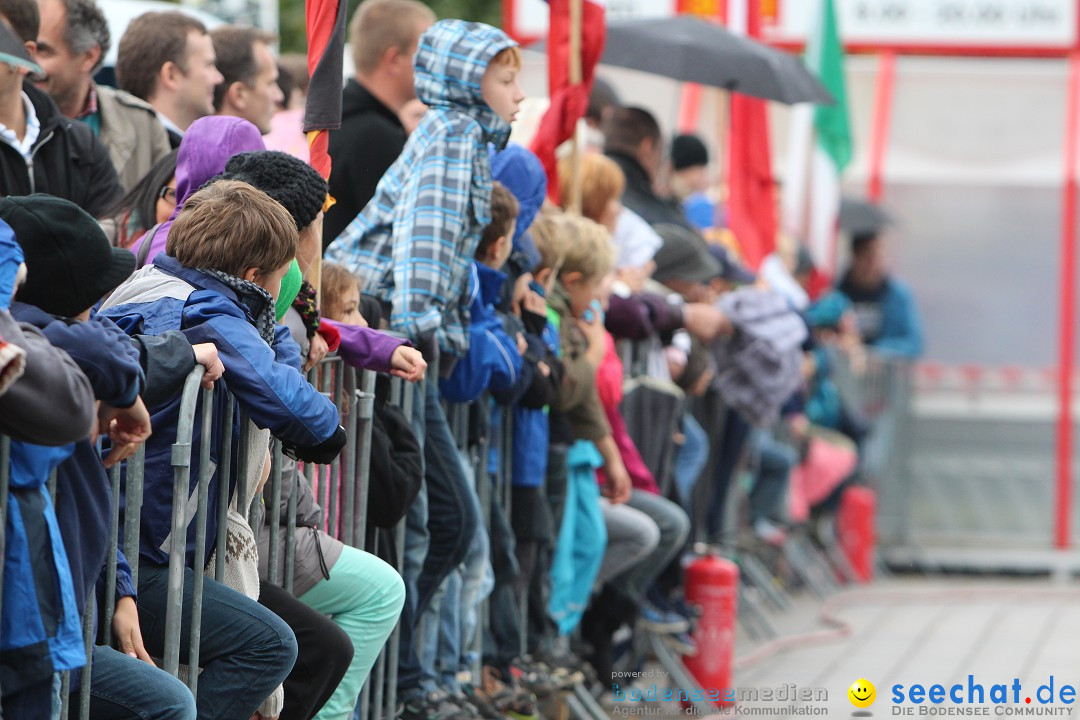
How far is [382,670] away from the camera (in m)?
5.01

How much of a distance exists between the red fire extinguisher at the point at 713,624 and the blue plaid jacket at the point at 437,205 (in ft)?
8.34

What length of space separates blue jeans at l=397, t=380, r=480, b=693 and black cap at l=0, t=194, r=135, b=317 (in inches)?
78.9

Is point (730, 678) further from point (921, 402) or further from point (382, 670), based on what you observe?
point (921, 402)

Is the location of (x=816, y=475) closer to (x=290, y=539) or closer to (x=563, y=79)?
(x=563, y=79)

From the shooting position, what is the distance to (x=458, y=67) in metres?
5.54

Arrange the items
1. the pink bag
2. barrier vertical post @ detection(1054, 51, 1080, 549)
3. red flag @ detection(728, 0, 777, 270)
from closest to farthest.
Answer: red flag @ detection(728, 0, 777, 270)
the pink bag
barrier vertical post @ detection(1054, 51, 1080, 549)

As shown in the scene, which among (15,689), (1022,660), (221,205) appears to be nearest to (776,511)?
(1022,660)

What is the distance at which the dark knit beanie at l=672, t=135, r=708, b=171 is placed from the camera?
9.60 meters

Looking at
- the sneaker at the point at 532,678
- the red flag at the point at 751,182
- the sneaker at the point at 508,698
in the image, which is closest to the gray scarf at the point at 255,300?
the sneaker at the point at 508,698

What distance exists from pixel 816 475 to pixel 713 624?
430cm

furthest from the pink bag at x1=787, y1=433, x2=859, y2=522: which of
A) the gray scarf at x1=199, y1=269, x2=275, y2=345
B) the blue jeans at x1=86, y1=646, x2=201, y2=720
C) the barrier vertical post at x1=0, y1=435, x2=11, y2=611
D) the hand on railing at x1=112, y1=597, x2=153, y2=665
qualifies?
the barrier vertical post at x1=0, y1=435, x2=11, y2=611

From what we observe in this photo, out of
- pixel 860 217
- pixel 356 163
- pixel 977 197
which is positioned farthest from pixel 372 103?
pixel 977 197

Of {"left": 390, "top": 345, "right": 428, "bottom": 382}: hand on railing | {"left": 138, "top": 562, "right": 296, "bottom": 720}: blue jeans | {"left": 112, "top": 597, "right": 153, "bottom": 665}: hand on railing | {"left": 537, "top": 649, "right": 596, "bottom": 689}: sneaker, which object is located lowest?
{"left": 537, "top": 649, "right": 596, "bottom": 689}: sneaker

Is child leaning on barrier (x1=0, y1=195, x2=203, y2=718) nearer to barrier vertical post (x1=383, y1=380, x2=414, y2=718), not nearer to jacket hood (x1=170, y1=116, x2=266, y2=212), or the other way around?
jacket hood (x1=170, y1=116, x2=266, y2=212)
